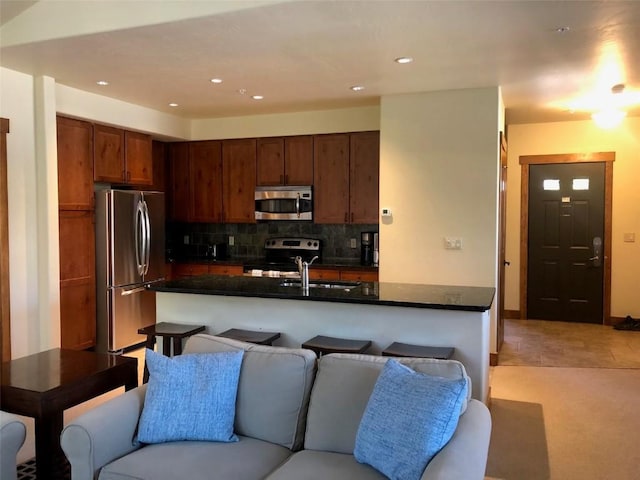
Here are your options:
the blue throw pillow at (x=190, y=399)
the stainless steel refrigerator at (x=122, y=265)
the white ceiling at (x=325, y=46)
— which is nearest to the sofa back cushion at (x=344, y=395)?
the blue throw pillow at (x=190, y=399)

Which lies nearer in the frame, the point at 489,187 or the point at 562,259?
the point at 489,187

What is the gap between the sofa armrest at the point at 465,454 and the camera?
6.00ft

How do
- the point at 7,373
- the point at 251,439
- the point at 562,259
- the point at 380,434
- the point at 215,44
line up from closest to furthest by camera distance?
the point at 380,434, the point at 251,439, the point at 7,373, the point at 215,44, the point at 562,259

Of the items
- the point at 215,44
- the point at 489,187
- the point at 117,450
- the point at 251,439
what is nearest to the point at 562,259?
the point at 489,187

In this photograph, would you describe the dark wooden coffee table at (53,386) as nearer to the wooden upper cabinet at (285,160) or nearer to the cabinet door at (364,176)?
the cabinet door at (364,176)

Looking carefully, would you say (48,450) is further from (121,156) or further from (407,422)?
(121,156)

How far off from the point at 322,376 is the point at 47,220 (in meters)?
3.27

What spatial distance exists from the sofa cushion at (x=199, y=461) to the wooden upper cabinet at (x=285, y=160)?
4167 mm

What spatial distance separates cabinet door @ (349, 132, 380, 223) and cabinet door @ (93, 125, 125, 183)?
2442 millimetres

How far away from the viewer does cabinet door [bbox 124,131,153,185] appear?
5809mm

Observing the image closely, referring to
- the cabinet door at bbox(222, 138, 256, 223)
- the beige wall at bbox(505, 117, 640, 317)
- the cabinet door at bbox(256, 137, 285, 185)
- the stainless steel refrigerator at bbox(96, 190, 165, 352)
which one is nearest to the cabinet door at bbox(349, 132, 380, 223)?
the cabinet door at bbox(256, 137, 285, 185)

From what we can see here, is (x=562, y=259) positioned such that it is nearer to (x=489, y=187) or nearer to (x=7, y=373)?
(x=489, y=187)

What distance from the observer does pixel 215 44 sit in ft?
12.0

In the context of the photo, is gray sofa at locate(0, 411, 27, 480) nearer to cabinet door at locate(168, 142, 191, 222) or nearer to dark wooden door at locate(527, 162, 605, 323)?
cabinet door at locate(168, 142, 191, 222)
